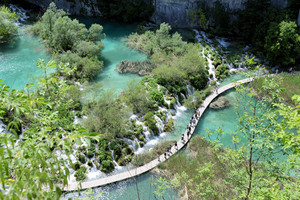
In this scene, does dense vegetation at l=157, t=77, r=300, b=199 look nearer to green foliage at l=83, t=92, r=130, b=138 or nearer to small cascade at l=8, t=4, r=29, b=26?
green foliage at l=83, t=92, r=130, b=138

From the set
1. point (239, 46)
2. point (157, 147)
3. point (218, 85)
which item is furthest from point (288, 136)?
point (239, 46)

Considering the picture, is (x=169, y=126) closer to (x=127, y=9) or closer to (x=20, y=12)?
(x=127, y=9)

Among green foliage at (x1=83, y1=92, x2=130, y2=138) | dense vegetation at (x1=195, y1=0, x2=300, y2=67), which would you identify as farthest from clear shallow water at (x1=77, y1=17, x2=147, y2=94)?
dense vegetation at (x1=195, y1=0, x2=300, y2=67)

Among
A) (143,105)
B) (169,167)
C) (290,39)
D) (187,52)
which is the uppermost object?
(290,39)

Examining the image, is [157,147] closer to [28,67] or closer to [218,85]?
[218,85]

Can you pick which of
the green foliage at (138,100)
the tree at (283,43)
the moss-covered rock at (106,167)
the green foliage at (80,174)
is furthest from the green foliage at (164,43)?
the green foliage at (80,174)

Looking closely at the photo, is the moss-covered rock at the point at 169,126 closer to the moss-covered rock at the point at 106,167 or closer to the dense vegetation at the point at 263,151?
the moss-covered rock at the point at 106,167
